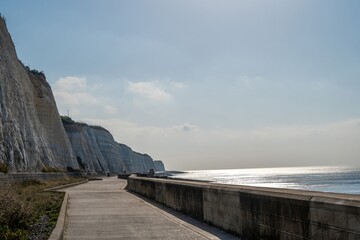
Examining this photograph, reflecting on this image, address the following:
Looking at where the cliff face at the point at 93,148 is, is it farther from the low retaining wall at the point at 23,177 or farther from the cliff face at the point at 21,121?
the low retaining wall at the point at 23,177

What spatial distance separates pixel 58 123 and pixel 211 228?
69444 mm

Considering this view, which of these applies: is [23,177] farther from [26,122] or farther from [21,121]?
[26,122]

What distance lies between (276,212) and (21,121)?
4693 centimetres

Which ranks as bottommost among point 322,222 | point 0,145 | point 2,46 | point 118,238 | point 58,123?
point 118,238

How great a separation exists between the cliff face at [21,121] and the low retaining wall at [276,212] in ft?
100

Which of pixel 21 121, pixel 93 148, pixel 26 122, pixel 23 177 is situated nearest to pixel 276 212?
pixel 23 177

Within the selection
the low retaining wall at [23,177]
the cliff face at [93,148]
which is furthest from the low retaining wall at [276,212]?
the cliff face at [93,148]

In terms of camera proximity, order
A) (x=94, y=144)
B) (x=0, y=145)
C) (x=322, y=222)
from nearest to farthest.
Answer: (x=322, y=222)
(x=0, y=145)
(x=94, y=144)

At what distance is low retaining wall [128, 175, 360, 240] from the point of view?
6203 mm

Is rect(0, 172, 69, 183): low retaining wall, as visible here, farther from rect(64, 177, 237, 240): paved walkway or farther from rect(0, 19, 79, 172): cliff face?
rect(64, 177, 237, 240): paved walkway

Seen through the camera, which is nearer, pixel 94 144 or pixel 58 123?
pixel 58 123

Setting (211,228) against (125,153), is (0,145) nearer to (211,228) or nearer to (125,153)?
(211,228)

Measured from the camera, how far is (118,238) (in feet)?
34.6

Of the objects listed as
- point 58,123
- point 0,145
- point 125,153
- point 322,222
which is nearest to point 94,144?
point 58,123
